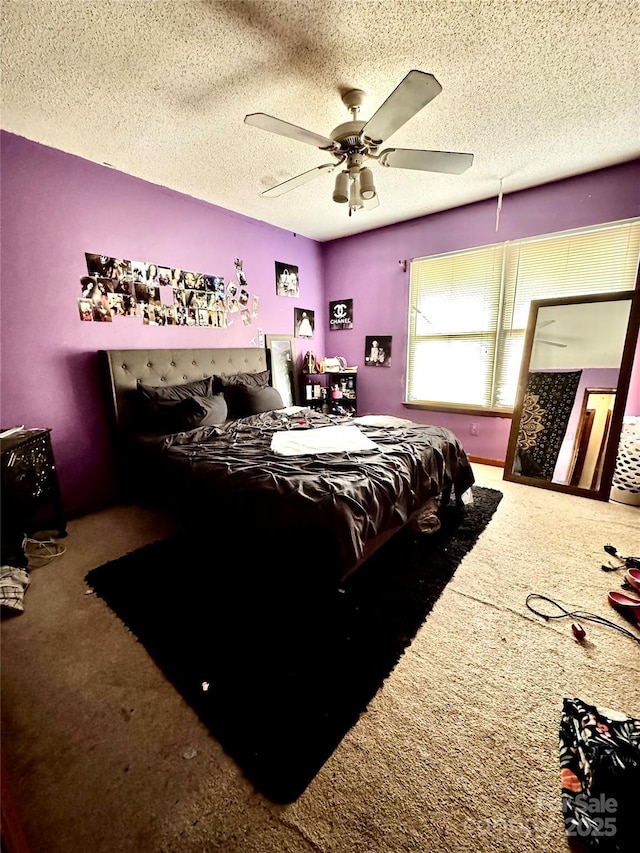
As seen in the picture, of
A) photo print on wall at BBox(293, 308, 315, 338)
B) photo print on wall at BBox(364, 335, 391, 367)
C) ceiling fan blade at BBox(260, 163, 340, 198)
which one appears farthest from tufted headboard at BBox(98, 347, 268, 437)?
photo print on wall at BBox(364, 335, 391, 367)

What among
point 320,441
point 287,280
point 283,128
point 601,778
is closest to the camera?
point 601,778

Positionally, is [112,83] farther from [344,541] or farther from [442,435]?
[442,435]

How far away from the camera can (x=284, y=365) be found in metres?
4.15

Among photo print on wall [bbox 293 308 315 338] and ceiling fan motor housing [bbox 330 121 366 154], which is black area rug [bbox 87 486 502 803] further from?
photo print on wall [bbox 293 308 315 338]

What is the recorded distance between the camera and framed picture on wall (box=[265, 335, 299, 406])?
3.96 m

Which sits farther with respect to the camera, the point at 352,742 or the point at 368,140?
the point at 368,140

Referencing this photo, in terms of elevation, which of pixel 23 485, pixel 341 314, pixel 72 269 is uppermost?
pixel 72 269

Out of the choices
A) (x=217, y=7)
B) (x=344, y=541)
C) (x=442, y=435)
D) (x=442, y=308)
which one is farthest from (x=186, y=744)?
(x=442, y=308)

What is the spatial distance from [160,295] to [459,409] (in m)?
3.19

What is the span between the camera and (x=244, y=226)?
11.6ft

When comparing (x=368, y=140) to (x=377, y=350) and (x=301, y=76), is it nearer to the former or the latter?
(x=301, y=76)

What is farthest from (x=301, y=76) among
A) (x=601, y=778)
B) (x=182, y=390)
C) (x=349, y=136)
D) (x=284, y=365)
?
(x=601, y=778)

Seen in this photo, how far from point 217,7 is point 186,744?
2.76 m

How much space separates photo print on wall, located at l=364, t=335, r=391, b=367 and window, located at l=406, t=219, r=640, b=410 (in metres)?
0.29
